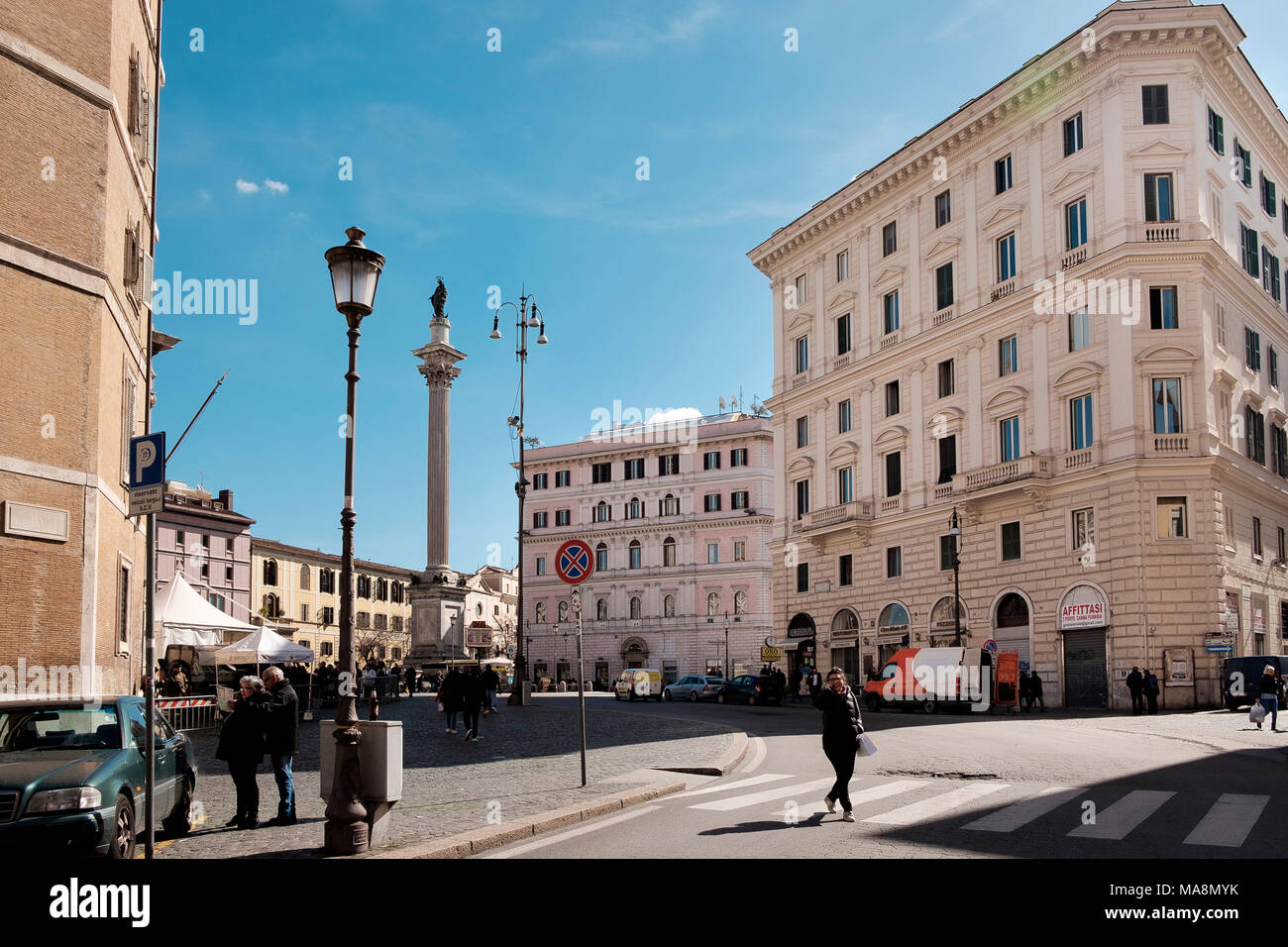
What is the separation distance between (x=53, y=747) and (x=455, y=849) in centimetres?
363

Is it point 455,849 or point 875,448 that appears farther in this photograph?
point 875,448

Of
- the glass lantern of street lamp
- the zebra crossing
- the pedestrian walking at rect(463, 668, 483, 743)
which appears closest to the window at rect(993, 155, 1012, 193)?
the pedestrian walking at rect(463, 668, 483, 743)

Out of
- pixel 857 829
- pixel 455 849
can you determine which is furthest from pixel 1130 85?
pixel 455 849

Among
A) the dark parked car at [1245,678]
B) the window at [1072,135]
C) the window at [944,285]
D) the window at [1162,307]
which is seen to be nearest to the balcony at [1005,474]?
the window at [1162,307]

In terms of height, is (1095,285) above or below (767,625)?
above

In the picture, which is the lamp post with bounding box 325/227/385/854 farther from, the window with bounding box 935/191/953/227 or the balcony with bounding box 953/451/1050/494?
the window with bounding box 935/191/953/227

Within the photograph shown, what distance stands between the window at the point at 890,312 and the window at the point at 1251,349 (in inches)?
544

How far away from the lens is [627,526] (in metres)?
90.0

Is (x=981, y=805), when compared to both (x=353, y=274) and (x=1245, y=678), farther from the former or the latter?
(x=1245, y=678)

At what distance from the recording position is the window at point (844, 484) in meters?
51.4

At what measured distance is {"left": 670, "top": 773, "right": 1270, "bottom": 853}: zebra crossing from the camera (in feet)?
34.6

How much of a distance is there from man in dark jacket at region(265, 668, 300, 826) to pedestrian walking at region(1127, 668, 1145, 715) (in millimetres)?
28533

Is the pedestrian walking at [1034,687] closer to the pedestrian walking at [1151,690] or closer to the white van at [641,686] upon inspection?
the pedestrian walking at [1151,690]
